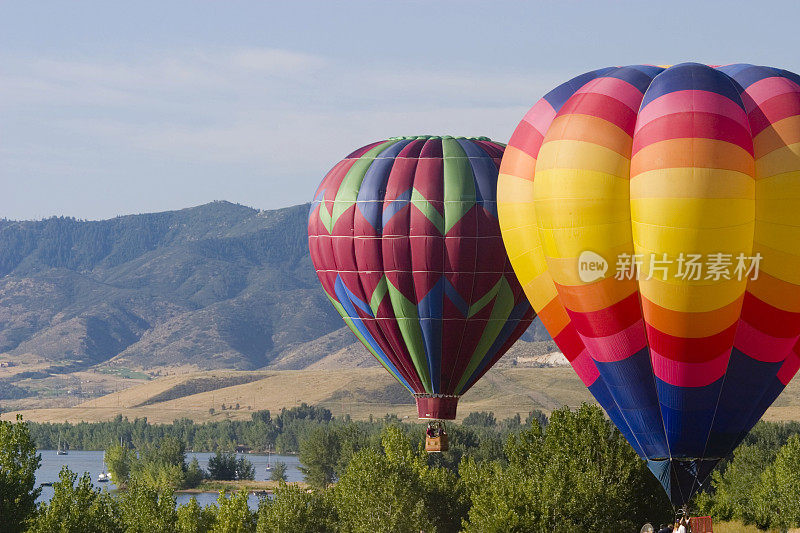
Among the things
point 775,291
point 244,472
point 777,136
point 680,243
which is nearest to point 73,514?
point 680,243

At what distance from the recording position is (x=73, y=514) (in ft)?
188

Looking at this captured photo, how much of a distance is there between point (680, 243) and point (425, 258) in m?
17.2

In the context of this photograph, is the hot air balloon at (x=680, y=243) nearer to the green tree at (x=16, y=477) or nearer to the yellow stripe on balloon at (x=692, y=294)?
the yellow stripe on balloon at (x=692, y=294)

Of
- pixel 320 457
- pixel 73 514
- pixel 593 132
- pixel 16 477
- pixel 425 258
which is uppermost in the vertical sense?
pixel 593 132

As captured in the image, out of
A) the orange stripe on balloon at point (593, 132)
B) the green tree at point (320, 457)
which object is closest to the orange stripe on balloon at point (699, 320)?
the orange stripe on balloon at point (593, 132)

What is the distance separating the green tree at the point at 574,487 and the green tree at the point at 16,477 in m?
22.0

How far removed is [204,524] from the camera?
64.1 m

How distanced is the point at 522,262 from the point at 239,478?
148m

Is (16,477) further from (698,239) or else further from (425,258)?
(698,239)

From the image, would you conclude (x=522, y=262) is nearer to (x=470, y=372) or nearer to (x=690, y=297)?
(x=690, y=297)

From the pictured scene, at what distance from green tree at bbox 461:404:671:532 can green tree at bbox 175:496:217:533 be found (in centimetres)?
1299

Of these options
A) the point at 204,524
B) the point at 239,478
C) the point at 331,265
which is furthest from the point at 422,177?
the point at 239,478

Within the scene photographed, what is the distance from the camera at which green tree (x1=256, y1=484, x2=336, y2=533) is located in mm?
70938

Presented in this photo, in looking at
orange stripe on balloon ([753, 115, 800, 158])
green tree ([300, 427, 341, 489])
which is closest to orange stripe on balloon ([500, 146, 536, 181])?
orange stripe on balloon ([753, 115, 800, 158])
